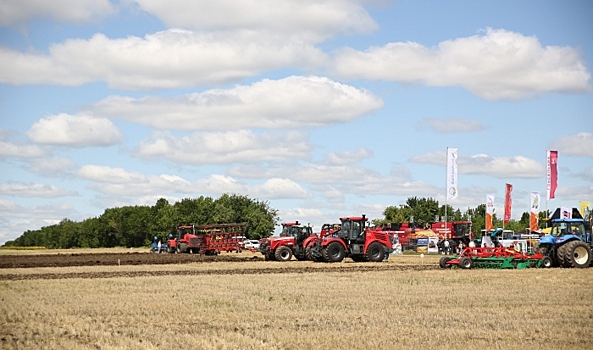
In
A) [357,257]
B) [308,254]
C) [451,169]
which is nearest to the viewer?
[357,257]

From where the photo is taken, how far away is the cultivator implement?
36.4m

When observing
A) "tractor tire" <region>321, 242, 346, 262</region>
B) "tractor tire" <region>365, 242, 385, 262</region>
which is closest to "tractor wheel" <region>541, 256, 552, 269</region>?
"tractor tire" <region>365, 242, 385, 262</region>

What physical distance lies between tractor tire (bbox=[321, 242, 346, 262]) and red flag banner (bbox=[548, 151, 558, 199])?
14801mm

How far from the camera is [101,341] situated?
1497 cm

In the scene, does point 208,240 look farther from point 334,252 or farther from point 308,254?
point 334,252

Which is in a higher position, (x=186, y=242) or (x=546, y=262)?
(x=546, y=262)

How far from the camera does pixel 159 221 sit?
12556 centimetres

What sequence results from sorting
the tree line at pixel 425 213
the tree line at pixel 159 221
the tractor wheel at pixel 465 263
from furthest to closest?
the tree line at pixel 425 213 → the tree line at pixel 159 221 → the tractor wheel at pixel 465 263

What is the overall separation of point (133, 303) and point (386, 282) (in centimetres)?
1046

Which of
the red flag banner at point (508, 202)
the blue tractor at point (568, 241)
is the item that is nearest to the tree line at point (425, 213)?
the red flag banner at point (508, 202)

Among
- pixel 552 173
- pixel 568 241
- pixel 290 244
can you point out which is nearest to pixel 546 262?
pixel 568 241

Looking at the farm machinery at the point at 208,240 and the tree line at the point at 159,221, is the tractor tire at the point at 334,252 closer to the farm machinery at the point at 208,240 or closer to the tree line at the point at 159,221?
the farm machinery at the point at 208,240

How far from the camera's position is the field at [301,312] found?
1481cm

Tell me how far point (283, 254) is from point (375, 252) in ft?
22.4
